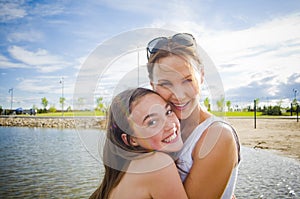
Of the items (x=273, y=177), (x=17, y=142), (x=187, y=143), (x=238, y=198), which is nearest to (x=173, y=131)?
(x=187, y=143)

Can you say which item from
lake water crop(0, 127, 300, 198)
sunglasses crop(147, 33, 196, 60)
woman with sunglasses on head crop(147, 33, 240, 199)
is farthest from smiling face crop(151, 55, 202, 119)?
lake water crop(0, 127, 300, 198)

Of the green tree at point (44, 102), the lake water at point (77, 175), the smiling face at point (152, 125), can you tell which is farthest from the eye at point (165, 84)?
the green tree at point (44, 102)

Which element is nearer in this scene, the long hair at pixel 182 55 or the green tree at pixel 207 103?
the long hair at pixel 182 55

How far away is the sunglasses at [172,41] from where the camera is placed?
2.08 meters

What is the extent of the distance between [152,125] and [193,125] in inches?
11.5

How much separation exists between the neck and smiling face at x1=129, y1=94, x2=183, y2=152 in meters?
0.15

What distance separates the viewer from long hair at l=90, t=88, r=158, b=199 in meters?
2.00

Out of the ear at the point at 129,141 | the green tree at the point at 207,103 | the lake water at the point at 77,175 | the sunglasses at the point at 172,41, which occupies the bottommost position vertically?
the lake water at the point at 77,175

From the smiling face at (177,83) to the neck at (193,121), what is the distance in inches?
1.5

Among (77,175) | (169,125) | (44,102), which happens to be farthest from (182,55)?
(44,102)

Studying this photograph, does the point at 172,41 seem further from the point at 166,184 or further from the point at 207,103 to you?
the point at 166,184

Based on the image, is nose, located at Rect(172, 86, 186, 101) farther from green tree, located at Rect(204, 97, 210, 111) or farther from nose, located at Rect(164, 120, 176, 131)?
green tree, located at Rect(204, 97, 210, 111)

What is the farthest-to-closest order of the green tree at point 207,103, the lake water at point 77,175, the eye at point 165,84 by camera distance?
the lake water at point 77,175 → the green tree at point 207,103 → the eye at point 165,84

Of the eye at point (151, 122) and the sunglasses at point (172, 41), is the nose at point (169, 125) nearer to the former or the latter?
the eye at point (151, 122)
